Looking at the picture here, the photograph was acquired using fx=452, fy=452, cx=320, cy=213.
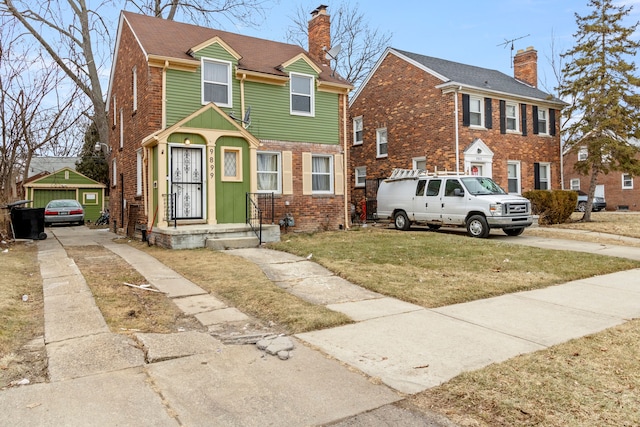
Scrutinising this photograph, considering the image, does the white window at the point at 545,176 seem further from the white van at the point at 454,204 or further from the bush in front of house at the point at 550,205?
the white van at the point at 454,204

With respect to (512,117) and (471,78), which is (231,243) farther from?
(512,117)

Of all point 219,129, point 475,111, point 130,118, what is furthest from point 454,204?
point 130,118

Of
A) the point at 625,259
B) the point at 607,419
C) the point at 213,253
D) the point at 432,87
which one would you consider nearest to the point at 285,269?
the point at 213,253

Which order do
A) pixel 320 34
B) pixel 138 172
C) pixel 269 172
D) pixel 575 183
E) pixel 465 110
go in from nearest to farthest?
pixel 138 172 < pixel 269 172 < pixel 320 34 < pixel 465 110 < pixel 575 183

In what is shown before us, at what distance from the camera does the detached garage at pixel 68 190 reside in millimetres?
30406

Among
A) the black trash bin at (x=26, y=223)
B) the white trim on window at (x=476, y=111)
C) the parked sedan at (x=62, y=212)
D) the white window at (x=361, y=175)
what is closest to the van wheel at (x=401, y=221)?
the white trim on window at (x=476, y=111)

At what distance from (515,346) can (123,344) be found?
3812mm

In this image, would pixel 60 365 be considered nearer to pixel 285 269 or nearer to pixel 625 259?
pixel 285 269

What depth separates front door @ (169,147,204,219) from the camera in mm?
12555

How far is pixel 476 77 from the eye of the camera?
875 inches

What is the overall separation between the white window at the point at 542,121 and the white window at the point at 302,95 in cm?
1332

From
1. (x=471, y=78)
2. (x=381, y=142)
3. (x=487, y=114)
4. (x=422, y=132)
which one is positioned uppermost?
(x=471, y=78)

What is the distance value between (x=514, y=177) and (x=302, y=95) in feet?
38.8

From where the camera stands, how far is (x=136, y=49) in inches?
565
